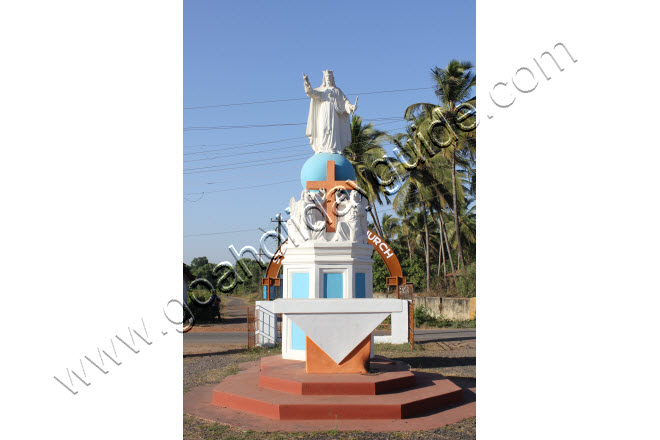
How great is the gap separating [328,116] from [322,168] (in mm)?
1192

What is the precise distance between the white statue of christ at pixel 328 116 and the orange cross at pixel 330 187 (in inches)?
26.0

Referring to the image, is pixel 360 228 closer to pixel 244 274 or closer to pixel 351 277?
pixel 351 277

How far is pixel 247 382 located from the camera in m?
9.04

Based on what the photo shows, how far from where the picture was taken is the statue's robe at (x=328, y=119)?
11.3 metres

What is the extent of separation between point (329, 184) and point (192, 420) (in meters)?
5.25

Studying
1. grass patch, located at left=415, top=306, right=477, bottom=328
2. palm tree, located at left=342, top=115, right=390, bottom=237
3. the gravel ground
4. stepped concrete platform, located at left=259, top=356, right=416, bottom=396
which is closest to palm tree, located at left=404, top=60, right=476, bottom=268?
palm tree, located at left=342, top=115, right=390, bottom=237

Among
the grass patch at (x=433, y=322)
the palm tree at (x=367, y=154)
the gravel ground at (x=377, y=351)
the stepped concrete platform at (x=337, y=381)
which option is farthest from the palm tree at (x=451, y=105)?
the stepped concrete platform at (x=337, y=381)

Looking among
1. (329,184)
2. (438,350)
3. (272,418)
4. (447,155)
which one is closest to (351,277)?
(329,184)

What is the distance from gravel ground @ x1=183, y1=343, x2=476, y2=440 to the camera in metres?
6.70

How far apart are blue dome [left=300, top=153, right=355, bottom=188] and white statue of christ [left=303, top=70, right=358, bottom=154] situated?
223 mm

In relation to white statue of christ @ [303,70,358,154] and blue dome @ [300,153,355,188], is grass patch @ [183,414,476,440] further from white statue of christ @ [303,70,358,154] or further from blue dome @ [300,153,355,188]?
white statue of christ @ [303,70,358,154]

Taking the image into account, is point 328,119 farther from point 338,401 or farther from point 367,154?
point 367,154

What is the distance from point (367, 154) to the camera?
95.8 feet

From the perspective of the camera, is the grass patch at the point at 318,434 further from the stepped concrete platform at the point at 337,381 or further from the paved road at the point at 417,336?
the paved road at the point at 417,336
